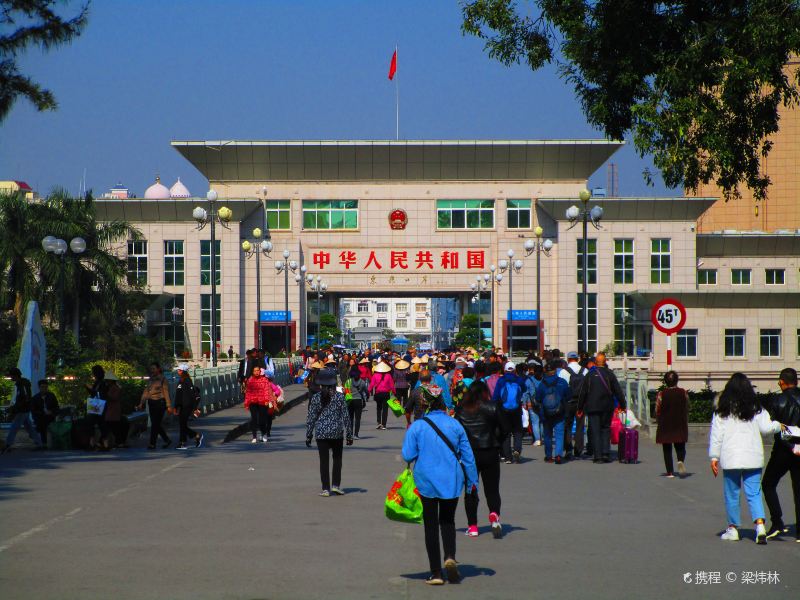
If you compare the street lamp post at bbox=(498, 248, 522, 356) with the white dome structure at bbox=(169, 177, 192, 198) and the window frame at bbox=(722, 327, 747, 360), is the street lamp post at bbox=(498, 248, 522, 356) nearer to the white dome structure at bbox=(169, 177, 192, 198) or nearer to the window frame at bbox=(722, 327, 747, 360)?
the window frame at bbox=(722, 327, 747, 360)

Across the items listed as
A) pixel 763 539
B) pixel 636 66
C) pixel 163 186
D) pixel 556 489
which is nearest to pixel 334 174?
pixel 163 186

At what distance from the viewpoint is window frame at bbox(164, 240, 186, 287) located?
7669 cm

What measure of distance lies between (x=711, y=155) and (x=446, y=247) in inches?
2299

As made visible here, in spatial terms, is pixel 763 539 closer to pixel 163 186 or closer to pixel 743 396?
pixel 743 396

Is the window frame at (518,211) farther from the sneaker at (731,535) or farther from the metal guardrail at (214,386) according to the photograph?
the sneaker at (731,535)

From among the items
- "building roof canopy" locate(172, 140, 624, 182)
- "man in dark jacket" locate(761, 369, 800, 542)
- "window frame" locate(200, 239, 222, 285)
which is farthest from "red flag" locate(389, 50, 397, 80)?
"man in dark jacket" locate(761, 369, 800, 542)

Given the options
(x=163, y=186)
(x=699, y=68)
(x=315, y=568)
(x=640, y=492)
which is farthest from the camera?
(x=163, y=186)

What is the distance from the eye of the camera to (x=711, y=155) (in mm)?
19656

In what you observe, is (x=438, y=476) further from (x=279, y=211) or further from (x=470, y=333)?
(x=279, y=211)

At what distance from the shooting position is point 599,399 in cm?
1888

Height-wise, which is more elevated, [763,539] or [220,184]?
[220,184]

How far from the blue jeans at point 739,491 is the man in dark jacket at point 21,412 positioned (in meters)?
13.9

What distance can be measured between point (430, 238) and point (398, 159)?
19.0 ft

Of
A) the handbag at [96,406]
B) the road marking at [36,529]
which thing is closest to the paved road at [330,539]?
the road marking at [36,529]
